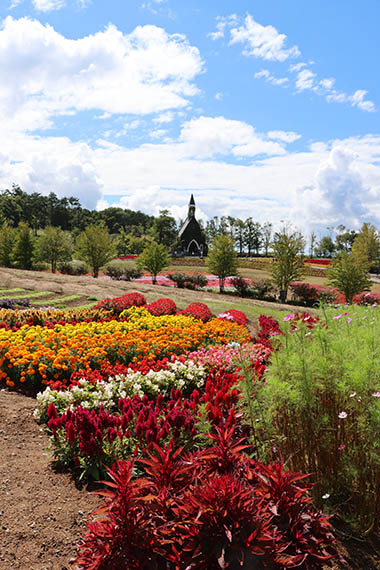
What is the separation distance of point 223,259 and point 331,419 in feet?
84.5

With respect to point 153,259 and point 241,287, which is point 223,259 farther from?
point 153,259

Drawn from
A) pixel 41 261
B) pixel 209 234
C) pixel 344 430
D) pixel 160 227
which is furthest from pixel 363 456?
pixel 209 234

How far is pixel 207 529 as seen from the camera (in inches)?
86.7

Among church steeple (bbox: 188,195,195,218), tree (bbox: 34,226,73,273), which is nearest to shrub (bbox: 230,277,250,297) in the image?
tree (bbox: 34,226,73,273)

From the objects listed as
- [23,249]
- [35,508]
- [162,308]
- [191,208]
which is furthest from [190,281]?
[191,208]

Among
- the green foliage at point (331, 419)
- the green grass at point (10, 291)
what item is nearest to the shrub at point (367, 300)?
the green foliage at point (331, 419)

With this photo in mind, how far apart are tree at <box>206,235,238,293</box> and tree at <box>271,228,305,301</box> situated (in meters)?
3.98

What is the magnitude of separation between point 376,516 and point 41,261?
36.3 meters

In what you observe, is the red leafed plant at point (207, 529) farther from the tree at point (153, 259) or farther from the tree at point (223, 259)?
the tree at point (153, 259)

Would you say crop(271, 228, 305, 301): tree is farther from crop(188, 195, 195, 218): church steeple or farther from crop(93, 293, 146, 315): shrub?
crop(188, 195, 195, 218): church steeple

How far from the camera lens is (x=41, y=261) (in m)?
35.3

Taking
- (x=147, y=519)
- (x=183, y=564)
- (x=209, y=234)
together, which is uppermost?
(x=209, y=234)

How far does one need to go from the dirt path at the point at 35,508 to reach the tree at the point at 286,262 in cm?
2257

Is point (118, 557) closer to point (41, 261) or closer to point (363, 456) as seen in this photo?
point (363, 456)
